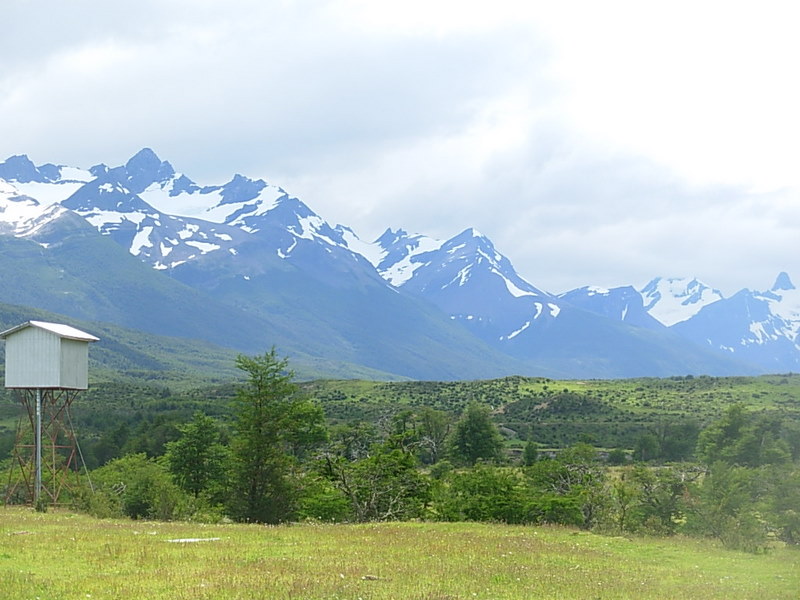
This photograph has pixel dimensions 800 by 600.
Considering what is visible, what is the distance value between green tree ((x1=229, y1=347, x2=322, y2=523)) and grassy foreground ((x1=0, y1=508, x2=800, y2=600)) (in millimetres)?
6249

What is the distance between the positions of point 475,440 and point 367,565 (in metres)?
63.7

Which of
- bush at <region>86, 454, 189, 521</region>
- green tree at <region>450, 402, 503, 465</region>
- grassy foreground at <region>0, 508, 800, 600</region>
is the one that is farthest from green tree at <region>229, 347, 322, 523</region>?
green tree at <region>450, 402, 503, 465</region>

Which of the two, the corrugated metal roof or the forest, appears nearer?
the forest

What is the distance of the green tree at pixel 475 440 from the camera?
86812 mm

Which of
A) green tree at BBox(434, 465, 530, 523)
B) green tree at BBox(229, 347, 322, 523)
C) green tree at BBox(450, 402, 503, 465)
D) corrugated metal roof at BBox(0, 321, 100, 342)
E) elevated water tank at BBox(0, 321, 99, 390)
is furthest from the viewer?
green tree at BBox(450, 402, 503, 465)

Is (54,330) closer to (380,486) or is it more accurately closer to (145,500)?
(145,500)

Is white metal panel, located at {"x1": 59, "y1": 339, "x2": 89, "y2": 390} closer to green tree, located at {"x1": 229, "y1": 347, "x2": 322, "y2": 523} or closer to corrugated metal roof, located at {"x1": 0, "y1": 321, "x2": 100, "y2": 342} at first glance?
corrugated metal roof, located at {"x1": 0, "y1": 321, "x2": 100, "y2": 342}

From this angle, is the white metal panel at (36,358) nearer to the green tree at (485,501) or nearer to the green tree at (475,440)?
the green tree at (485,501)

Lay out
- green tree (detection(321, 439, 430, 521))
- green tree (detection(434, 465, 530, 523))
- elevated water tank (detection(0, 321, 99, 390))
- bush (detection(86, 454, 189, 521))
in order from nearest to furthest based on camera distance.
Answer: green tree (detection(434, 465, 530, 523)) → bush (detection(86, 454, 189, 521)) → green tree (detection(321, 439, 430, 521)) → elevated water tank (detection(0, 321, 99, 390))

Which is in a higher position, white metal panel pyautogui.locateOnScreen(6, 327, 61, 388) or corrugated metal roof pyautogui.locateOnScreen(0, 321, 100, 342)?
corrugated metal roof pyautogui.locateOnScreen(0, 321, 100, 342)

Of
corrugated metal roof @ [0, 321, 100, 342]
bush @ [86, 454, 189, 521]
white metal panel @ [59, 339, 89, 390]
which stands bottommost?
bush @ [86, 454, 189, 521]

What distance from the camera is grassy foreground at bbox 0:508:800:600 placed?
20531 mm

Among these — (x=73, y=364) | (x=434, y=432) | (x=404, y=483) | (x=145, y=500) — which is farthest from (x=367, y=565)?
(x=434, y=432)

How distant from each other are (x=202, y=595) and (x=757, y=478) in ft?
131
